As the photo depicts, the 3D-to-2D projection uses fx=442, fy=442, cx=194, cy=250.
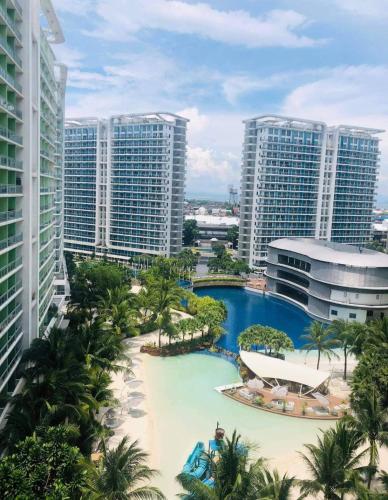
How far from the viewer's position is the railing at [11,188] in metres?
22.2

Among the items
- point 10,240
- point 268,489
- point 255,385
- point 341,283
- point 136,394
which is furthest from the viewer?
point 341,283

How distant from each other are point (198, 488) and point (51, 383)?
29.1ft

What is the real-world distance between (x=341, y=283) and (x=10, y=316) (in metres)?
38.7

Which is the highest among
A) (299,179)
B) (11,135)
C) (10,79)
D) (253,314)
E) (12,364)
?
(10,79)

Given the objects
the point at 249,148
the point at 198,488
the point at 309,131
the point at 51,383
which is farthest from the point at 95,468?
the point at 309,131

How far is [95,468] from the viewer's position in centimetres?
1587

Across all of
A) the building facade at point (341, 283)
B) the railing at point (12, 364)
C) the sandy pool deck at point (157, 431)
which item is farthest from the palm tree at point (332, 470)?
the building facade at point (341, 283)

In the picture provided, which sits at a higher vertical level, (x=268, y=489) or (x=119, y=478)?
(x=268, y=489)

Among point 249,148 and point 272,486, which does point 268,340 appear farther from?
point 249,148

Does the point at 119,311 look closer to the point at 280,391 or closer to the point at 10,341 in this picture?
the point at 10,341

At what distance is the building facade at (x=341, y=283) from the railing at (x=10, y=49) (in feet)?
132

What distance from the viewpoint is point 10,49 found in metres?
22.3

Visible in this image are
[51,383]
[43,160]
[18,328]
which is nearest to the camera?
[51,383]

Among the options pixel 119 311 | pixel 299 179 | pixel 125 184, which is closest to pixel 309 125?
pixel 299 179
